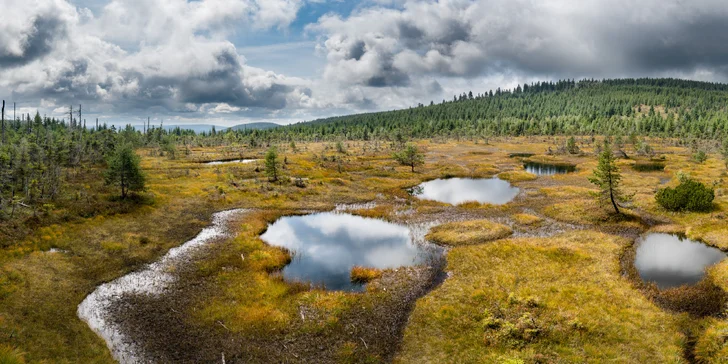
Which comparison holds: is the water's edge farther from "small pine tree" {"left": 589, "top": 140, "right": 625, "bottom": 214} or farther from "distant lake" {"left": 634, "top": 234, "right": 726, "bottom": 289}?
"small pine tree" {"left": 589, "top": 140, "right": 625, "bottom": 214}

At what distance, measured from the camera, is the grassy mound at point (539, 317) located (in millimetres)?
22203

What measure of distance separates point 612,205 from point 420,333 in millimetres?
44260

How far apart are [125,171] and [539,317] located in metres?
56.5

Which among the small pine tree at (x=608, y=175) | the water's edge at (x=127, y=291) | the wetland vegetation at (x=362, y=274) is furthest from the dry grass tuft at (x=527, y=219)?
the water's edge at (x=127, y=291)

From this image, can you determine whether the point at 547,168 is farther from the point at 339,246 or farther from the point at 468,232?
the point at 339,246

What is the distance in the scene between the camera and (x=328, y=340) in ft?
79.9

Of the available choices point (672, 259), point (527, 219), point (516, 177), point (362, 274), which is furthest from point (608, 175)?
point (516, 177)

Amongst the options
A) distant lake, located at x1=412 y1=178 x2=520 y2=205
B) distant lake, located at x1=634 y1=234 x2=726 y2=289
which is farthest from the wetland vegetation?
distant lake, located at x1=412 y1=178 x2=520 y2=205

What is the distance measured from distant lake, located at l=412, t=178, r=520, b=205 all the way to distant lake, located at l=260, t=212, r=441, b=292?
21.9 metres

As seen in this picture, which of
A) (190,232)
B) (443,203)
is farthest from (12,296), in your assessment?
(443,203)

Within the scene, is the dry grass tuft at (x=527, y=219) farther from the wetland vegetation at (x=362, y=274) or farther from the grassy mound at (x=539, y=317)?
the grassy mound at (x=539, y=317)

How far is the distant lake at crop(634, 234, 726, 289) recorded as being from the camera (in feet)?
108

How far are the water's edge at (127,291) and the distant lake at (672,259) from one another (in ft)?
137

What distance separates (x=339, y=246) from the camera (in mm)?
44438
